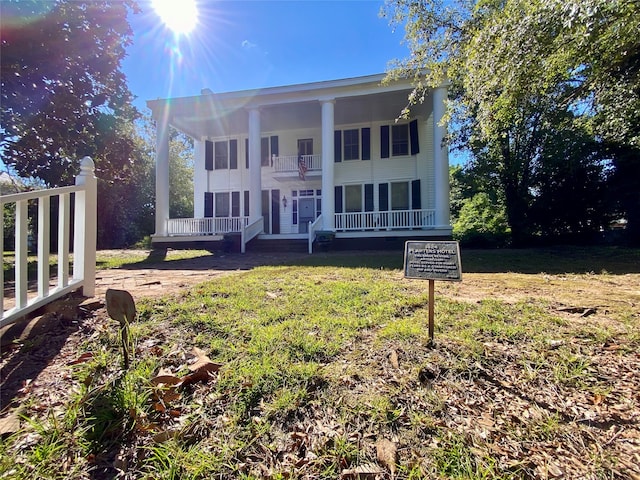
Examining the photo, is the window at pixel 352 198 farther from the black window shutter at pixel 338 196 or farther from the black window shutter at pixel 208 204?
the black window shutter at pixel 208 204

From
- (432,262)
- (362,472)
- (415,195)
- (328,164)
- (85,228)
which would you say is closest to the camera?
(362,472)

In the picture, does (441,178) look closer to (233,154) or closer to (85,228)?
(233,154)

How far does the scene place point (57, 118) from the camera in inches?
326

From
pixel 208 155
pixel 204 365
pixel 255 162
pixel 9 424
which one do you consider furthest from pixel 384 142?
pixel 9 424

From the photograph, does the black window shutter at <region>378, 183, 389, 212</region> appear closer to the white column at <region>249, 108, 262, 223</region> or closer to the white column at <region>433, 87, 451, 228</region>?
the white column at <region>433, 87, 451, 228</region>

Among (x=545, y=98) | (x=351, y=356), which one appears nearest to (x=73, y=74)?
(x=351, y=356)

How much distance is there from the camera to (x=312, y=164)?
49.5 feet

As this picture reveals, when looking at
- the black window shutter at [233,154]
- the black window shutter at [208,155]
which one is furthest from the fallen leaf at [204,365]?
the black window shutter at [208,155]

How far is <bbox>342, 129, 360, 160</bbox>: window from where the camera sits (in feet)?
51.2

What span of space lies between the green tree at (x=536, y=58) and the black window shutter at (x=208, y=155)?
35.1 feet

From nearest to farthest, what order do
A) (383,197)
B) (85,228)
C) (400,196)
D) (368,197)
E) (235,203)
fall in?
1. (85,228)
2. (400,196)
3. (383,197)
4. (368,197)
5. (235,203)

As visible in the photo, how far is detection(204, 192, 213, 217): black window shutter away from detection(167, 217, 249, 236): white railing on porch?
270 cm

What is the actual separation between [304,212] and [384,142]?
16.5 ft

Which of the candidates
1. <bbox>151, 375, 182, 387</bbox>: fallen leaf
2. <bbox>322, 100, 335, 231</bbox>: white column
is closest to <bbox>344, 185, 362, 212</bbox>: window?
<bbox>322, 100, 335, 231</bbox>: white column
